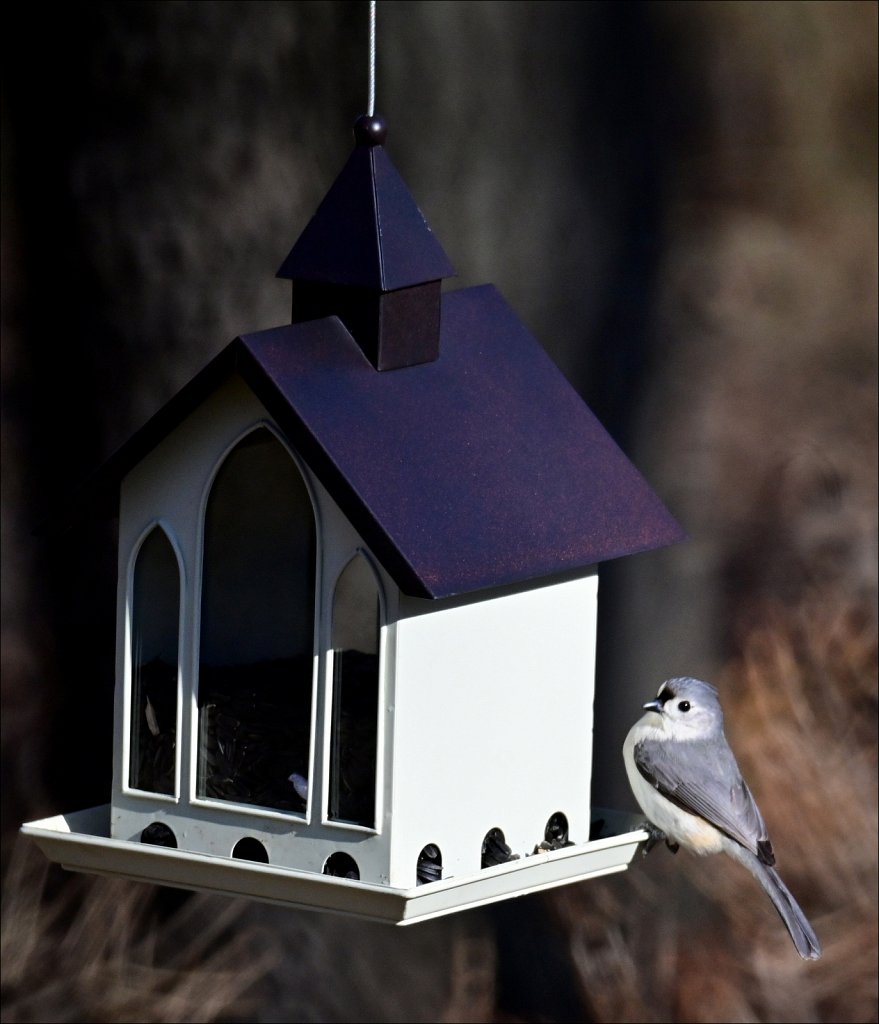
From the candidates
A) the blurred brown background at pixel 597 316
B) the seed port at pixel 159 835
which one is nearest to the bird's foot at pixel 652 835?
the seed port at pixel 159 835

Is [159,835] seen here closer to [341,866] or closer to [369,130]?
[341,866]

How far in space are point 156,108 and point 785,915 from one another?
2492 millimetres

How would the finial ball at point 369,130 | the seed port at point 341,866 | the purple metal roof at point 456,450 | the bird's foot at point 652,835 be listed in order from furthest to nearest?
the bird's foot at point 652,835 < the finial ball at point 369,130 < the seed port at point 341,866 < the purple metal roof at point 456,450

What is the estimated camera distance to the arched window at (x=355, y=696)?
230 cm

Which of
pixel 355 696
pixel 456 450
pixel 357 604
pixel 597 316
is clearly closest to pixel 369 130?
pixel 456 450

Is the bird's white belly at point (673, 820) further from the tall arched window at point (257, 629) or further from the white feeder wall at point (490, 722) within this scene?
the tall arched window at point (257, 629)

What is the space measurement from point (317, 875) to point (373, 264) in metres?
0.86

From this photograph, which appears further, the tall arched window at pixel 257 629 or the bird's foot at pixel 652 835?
the bird's foot at pixel 652 835

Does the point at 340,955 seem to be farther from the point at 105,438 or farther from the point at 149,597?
the point at 149,597

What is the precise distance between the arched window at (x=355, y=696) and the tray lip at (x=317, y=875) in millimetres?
116

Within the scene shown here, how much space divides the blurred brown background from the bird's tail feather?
1211mm

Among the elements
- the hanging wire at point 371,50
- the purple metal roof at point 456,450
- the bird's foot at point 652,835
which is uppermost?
the hanging wire at point 371,50

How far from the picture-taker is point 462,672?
239cm

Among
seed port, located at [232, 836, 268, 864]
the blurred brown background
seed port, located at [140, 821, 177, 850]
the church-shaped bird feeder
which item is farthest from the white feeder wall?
the blurred brown background
